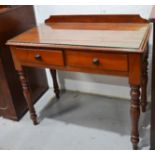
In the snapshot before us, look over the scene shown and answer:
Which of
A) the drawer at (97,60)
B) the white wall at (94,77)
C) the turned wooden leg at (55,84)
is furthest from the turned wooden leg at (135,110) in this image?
the turned wooden leg at (55,84)

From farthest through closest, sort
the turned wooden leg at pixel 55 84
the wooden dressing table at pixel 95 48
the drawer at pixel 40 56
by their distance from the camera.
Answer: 1. the turned wooden leg at pixel 55 84
2. the drawer at pixel 40 56
3. the wooden dressing table at pixel 95 48

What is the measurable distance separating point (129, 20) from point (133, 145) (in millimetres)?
807

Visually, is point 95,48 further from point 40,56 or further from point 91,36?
point 40,56

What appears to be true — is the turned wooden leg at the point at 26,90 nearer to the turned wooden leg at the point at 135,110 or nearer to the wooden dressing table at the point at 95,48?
the wooden dressing table at the point at 95,48

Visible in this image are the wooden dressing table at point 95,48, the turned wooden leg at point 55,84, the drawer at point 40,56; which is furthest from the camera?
the turned wooden leg at point 55,84

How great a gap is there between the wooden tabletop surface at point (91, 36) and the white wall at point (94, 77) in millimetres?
144

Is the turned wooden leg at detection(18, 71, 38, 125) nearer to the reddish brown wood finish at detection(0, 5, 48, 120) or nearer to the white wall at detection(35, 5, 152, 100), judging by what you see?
the reddish brown wood finish at detection(0, 5, 48, 120)

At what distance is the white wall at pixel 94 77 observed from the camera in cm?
157

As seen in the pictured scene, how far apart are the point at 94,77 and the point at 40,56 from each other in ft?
2.36

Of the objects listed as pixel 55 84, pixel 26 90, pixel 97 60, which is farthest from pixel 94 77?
pixel 97 60

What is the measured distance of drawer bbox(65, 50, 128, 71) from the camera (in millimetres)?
1149

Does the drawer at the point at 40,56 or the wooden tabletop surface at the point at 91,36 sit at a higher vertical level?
the wooden tabletop surface at the point at 91,36

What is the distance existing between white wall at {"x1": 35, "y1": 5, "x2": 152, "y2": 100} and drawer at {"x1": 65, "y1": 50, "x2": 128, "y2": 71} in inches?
21.9

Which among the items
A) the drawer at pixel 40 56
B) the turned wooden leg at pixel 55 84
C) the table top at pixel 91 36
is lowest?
the turned wooden leg at pixel 55 84
